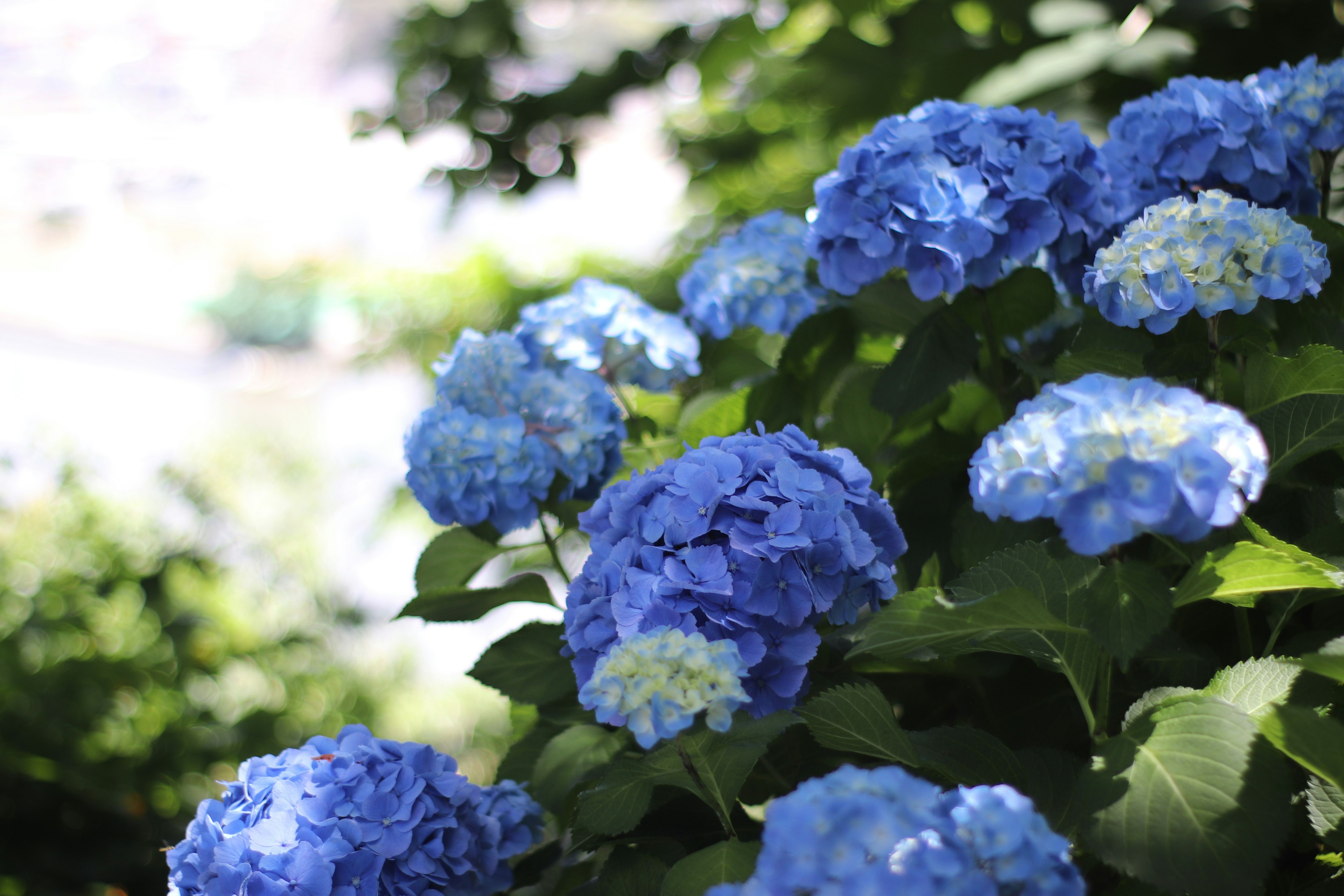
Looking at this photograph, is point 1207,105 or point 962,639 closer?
point 962,639

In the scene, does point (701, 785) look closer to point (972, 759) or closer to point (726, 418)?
point (972, 759)

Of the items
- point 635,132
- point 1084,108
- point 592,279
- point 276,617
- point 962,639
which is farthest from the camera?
point 635,132

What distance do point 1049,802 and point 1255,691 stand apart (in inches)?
6.7

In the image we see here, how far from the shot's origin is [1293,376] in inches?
30.7

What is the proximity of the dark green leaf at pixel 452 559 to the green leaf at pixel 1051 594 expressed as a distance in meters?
0.60

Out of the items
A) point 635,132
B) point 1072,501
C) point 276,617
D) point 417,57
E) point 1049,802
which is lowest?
point 276,617

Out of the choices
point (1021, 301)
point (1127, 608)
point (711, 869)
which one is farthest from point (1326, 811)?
point (1021, 301)

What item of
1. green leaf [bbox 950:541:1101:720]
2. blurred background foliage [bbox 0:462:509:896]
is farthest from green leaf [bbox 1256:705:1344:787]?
blurred background foliage [bbox 0:462:509:896]

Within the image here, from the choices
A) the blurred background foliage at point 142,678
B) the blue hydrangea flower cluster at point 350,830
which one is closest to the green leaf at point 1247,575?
the blue hydrangea flower cluster at point 350,830

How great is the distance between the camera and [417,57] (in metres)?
2.57

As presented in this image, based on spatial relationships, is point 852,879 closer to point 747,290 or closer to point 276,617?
point 747,290

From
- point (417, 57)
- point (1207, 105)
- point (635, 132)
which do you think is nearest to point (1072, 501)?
point (1207, 105)

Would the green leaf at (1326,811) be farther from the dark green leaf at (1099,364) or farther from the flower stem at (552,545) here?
the flower stem at (552,545)

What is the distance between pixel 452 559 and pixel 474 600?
88mm
